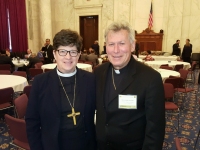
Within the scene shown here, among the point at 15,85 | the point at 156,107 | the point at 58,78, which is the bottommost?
the point at 15,85

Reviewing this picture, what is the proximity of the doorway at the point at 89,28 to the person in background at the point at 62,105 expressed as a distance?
13610mm

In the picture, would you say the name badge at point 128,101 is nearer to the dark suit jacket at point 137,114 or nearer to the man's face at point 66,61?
the dark suit jacket at point 137,114

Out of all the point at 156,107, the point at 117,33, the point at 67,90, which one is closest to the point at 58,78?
the point at 67,90

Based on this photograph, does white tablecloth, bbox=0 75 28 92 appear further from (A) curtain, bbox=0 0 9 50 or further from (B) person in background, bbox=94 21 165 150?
(A) curtain, bbox=0 0 9 50

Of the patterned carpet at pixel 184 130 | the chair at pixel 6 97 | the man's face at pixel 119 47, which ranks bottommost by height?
the patterned carpet at pixel 184 130

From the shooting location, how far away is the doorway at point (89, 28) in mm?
14844

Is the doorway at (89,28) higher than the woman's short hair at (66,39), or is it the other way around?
the doorway at (89,28)

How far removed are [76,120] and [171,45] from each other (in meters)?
12.1

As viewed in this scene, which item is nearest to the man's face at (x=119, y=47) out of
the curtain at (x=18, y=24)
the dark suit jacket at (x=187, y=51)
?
the dark suit jacket at (x=187, y=51)

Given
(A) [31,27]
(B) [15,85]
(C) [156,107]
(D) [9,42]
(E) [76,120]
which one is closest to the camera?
(C) [156,107]

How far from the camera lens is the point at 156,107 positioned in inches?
58.6

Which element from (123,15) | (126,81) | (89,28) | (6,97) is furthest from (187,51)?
(126,81)

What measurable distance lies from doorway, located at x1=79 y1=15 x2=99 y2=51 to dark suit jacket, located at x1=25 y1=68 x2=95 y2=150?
13.6 metres

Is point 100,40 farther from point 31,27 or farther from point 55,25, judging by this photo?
point 31,27
